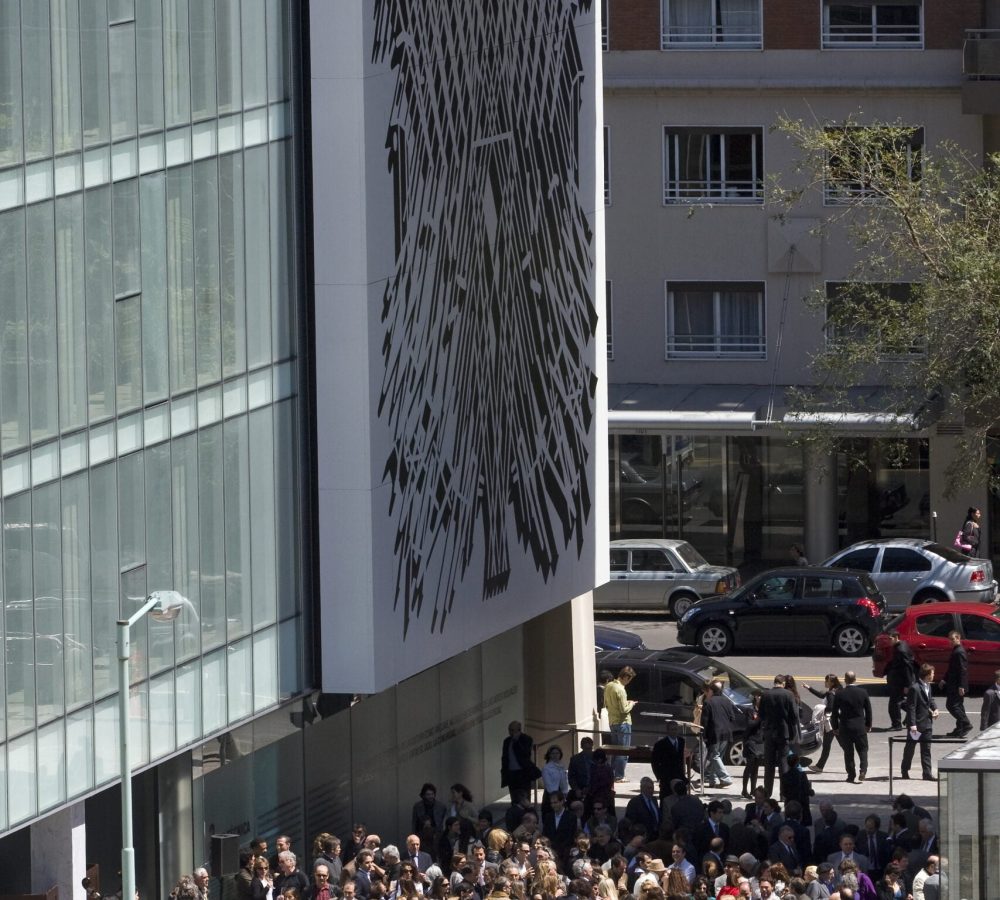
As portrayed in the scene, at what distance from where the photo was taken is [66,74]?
18.8 metres

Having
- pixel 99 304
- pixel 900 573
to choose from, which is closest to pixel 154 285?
pixel 99 304

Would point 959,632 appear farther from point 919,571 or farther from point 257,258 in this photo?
point 257,258

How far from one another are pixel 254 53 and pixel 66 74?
3783 millimetres

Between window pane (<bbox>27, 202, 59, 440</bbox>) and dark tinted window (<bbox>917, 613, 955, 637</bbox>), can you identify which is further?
dark tinted window (<bbox>917, 613, 955, 637</bbox>)

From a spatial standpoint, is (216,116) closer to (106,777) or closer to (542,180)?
(106,777)

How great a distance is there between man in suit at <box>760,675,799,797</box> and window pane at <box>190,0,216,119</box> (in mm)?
11207

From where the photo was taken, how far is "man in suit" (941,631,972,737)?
3008cm

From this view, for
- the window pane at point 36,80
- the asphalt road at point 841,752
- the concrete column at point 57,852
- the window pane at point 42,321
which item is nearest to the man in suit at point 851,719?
the asphalt road at point 841,752

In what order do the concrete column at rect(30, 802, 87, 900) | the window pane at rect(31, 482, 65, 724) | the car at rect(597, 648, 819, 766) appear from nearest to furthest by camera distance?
the window pane at rect(31, 482, 65, 724) → the concrete column at rect(30, 802, 87, 900) → the car at rect(597, 648, 819, 766)

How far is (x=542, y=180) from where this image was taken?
3011cm

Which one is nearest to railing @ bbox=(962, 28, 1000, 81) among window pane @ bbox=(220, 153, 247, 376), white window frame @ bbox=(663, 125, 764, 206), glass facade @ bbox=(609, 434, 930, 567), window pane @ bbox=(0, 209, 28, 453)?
white window frame @ bbox=(663, 125, 764, 206)

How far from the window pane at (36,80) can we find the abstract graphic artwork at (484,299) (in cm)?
593

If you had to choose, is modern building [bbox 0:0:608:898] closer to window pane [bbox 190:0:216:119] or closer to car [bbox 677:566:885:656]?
window pane [bbox 190:0:216:119]

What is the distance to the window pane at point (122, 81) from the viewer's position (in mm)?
19578
